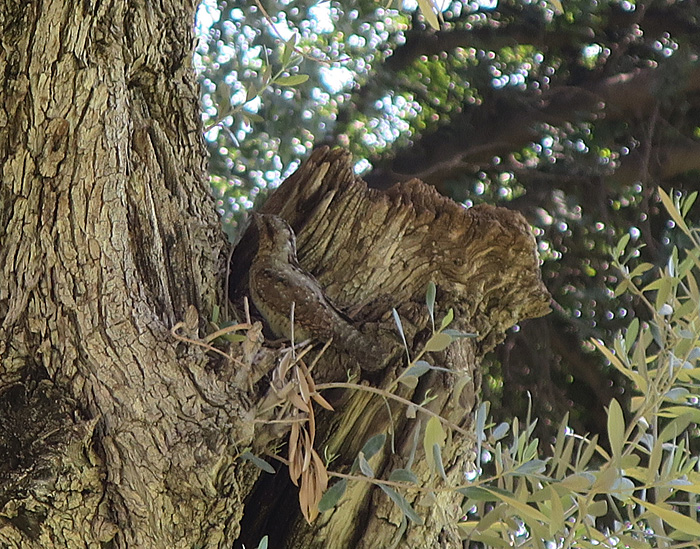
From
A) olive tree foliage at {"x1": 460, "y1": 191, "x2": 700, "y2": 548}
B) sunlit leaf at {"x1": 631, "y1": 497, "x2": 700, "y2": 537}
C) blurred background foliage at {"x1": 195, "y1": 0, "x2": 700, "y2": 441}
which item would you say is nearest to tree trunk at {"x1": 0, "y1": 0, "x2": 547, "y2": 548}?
olive tree foliage at {"x1": 460, "y1": 191, "x2": 700, "y2": 548}

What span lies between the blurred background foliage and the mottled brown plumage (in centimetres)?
109

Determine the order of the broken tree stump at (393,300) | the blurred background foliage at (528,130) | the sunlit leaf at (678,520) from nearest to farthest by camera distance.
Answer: the sunlit leaf at (678,520) < the broken tree stump at (393,300) < the blurred background foliage at (528,130)

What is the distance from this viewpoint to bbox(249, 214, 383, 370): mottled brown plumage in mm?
1271

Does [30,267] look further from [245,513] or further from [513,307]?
[513,307]

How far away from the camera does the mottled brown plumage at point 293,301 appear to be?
1.27m

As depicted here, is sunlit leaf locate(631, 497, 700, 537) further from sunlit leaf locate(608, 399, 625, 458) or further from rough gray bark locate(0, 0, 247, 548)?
rough gray bark locate(0, 0, 247, 548)

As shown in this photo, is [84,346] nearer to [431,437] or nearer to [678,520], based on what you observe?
[431,437]

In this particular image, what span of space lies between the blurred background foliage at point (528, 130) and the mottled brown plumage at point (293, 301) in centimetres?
109

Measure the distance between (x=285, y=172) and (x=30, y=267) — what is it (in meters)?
1.52

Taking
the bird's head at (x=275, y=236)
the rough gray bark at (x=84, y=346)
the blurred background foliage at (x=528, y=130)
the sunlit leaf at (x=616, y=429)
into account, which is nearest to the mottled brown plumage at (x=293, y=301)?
the bird's head at (x=275, y=236)

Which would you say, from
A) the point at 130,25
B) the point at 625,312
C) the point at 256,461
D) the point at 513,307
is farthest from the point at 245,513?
the point at 625,312

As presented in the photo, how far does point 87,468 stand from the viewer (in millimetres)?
1053

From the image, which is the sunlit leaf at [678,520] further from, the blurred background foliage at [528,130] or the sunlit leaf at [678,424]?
the blurred background foliage at [528,130]

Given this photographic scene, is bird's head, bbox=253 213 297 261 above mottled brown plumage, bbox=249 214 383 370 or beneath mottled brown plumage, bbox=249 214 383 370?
above
